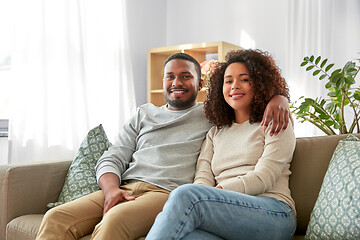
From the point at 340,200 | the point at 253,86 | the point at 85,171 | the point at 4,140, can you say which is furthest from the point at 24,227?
the point at 4,140

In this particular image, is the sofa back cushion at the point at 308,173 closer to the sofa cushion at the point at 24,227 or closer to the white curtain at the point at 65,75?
the sofa cushion at the point at 24,227

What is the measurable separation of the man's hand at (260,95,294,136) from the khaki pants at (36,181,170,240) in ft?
1.57

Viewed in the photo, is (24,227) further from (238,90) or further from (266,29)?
(266,29)

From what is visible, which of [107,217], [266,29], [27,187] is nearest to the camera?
[107,217]

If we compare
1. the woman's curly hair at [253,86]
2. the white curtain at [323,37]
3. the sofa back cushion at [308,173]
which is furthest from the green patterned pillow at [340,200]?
the white curtain at [323,37]

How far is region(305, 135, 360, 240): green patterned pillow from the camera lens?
4.16 feet

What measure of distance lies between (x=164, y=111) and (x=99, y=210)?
0.55 metres

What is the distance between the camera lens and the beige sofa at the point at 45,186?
157 cm

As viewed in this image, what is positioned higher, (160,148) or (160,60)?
(160,60)

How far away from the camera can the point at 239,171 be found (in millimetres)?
1541

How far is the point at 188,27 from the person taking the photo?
388 centimetres

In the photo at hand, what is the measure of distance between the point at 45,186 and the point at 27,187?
0.08 m

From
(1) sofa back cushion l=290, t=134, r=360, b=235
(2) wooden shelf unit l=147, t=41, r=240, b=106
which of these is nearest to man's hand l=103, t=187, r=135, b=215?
(1) sofa back cushion l=290, t=134, r=360, b=235

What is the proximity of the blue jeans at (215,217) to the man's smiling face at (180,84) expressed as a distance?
0.67 metres
